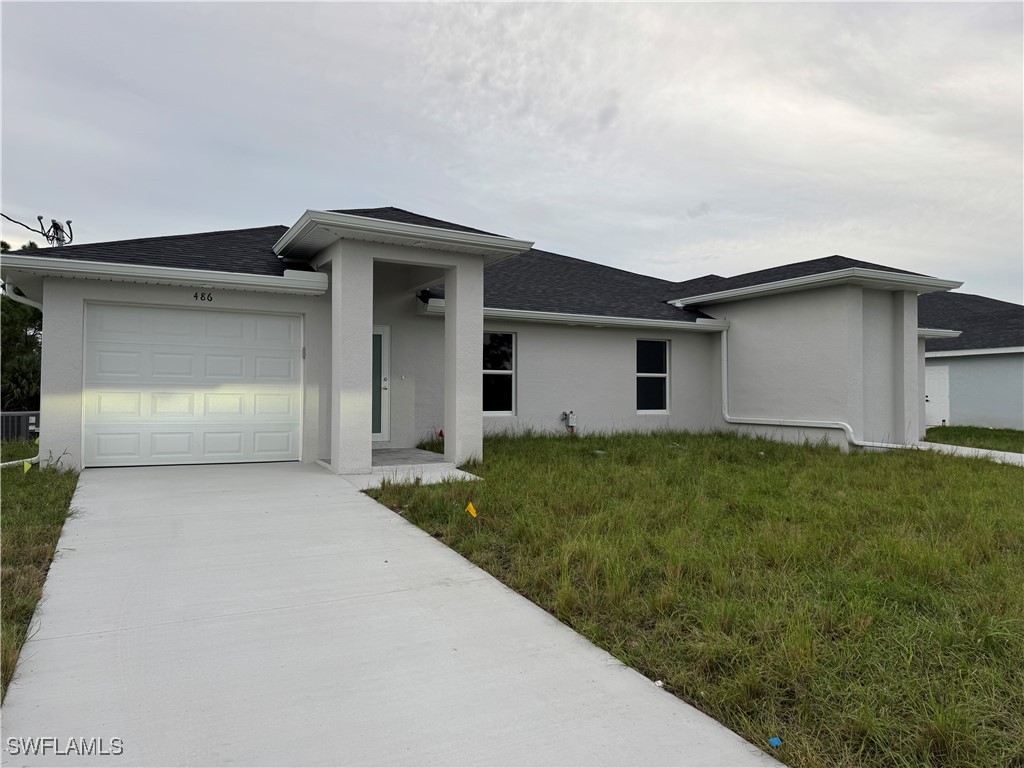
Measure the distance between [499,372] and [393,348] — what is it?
251 cm

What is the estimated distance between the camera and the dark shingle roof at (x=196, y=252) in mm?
8802

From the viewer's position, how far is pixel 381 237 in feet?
28.5

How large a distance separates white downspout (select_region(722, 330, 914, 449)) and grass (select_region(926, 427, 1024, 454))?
9.38 feet

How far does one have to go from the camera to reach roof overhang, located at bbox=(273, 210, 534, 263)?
8312 millimetres

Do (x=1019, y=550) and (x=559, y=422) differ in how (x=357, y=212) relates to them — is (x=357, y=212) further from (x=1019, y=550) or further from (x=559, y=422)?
(x=1019, y=550)

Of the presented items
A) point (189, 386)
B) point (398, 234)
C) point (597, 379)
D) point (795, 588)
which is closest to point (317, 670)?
point (795, 588)

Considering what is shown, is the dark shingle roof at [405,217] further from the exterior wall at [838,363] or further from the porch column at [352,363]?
the exterior wall at [838,363]

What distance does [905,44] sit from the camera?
394 inches

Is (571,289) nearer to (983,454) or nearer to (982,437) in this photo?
(983,454)

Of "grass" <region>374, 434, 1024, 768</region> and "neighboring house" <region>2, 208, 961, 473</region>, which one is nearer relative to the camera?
"grass" <region>374, 434, 1024, 768</region>

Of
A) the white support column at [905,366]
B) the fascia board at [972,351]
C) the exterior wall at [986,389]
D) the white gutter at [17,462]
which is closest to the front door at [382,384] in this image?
the white gutter at [17,462]

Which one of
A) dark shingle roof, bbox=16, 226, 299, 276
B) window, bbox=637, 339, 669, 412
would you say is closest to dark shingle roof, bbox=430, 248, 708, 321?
window, bbox=637, 339, 669, 412

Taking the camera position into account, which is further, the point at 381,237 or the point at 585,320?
the point at 585,320

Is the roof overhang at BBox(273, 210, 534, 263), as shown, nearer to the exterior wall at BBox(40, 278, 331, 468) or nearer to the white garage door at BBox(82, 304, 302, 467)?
the white garage door at BBox(82, 304, 302, 467)
